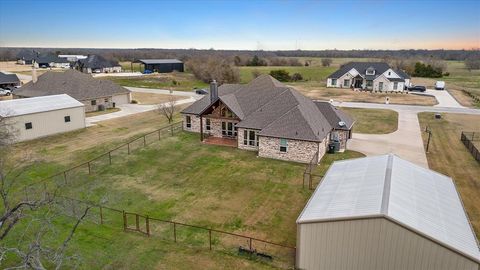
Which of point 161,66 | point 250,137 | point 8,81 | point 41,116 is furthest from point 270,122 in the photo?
point 161,66

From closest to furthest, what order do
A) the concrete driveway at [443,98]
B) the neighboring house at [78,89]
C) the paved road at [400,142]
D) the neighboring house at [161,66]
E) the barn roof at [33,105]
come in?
1. the paved road at [400,142]
2. the barn roof at [33,105]
3. the neighboring house at [78,89]
4. the concrete driveway at [443,98]
5. the neighboring house at [161,66]

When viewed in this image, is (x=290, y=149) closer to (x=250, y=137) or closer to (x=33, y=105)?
(x=250, y=137)

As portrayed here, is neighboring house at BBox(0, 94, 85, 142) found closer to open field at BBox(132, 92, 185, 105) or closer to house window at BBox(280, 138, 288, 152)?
open field at BBox(132, 92, 185, 105)

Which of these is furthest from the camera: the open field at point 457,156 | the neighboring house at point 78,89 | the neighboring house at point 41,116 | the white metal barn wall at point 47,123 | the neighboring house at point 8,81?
the neighboring house at point 8,81

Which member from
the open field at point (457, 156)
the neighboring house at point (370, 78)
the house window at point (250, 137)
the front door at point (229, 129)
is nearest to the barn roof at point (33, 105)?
the front door at point (229, 129)

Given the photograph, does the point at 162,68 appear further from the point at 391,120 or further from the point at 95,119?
the point at 391,120

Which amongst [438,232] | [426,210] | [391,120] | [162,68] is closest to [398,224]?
[438,232]

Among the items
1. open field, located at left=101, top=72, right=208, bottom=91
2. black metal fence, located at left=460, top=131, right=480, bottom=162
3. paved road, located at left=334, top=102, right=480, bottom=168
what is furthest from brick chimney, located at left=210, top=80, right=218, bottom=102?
open field, located at left=101, top=72, right=208, bottom=91

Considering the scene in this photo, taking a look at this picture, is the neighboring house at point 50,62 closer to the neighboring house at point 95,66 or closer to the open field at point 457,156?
the neighboring house at point 95,66
